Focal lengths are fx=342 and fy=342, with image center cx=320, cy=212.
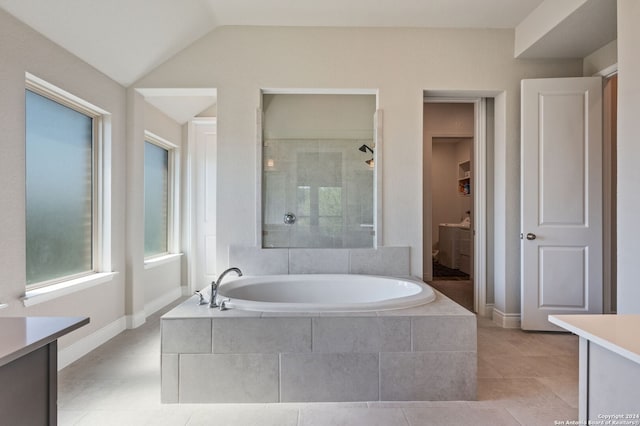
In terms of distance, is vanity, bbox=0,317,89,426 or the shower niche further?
the shower niche

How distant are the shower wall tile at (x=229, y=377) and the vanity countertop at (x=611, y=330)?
136cm

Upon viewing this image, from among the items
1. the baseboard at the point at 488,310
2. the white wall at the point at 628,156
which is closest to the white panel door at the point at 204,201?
the baseboard at the point at 488,310

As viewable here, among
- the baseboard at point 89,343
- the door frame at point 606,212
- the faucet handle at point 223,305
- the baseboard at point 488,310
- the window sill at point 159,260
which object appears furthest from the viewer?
the window sill at point 159,260

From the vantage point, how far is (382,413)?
1730mm

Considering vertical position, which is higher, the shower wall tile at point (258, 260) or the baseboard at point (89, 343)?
the shower wall tile at point (258, 260)

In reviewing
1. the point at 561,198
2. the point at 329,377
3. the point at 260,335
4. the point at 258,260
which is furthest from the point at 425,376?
the point at 561,198

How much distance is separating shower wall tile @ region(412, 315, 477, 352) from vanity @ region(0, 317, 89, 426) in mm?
1527

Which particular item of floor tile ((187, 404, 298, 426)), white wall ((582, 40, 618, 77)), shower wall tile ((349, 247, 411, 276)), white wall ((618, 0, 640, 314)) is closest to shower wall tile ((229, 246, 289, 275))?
shower wall tile ((349, 247, 411, 276))

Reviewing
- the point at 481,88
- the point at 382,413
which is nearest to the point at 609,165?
the point at 481,88

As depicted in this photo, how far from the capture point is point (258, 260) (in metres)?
2.90

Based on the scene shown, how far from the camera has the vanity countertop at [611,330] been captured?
78 cm

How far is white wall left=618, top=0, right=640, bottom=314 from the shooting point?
187cm

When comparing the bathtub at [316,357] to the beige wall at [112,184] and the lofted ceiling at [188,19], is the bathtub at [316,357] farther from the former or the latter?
the lofted ceiling at [188,19]

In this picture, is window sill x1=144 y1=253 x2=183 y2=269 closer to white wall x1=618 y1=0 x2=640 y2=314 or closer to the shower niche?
the shower niche
